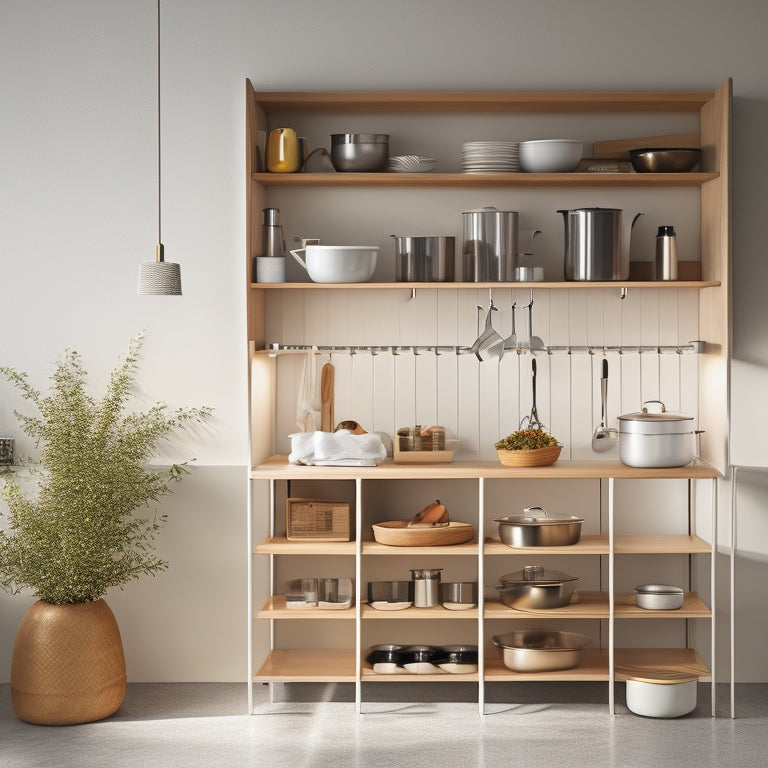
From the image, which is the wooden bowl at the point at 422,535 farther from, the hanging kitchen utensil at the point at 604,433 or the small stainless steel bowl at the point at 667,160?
the small stainless steel bowl at the point at 667,160

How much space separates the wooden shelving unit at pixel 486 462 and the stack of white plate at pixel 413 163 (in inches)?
2.0

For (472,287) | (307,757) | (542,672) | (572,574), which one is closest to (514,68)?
(472,287)

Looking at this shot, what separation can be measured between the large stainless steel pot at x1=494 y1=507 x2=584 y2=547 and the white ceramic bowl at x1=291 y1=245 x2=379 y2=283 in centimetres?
113

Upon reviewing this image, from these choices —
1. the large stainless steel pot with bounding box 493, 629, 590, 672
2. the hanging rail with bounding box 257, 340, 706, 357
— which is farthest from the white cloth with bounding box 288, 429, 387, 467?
the large stainless steel pot with bounding box 493, 629, 590, 672

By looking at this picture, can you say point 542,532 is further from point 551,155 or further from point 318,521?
point 551,155

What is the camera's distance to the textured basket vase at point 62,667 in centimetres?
396

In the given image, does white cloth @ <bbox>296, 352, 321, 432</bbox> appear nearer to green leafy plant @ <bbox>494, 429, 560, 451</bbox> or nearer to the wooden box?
the wooden box

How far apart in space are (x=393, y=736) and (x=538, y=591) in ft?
2.56

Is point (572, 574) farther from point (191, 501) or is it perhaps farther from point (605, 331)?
point (191, 501)

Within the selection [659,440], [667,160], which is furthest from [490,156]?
[659,440]

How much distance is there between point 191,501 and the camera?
4496 mm

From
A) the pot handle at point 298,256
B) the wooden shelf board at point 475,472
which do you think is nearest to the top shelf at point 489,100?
the pot handle at point 298,256

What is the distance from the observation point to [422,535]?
13.4 feet

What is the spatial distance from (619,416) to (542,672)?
106 cm
